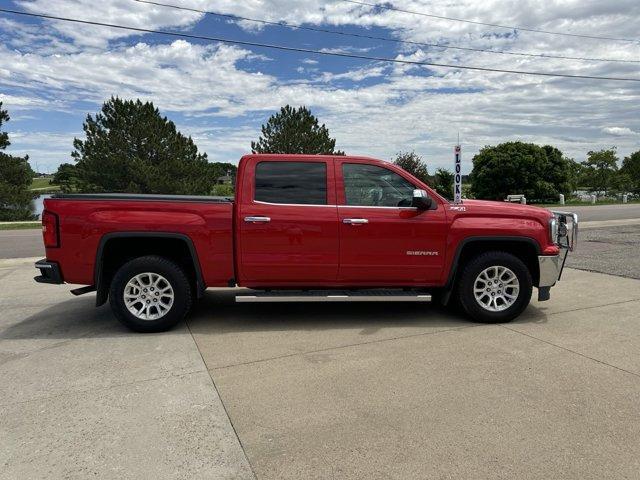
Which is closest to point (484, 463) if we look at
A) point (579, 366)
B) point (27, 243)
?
point (579, 366)

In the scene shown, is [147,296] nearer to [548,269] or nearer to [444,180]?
[548,269]

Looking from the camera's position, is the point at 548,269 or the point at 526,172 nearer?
the point at 548,269

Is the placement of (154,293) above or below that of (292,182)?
below

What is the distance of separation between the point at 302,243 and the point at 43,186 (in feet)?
146

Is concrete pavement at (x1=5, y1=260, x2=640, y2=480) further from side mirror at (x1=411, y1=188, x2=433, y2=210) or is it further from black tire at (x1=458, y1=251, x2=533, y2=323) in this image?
side mirror at (x1=411, y1=188, x2=433, y2=210)

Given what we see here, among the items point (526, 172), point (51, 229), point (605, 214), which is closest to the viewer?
point (51, 229)

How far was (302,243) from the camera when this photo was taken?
5.15 m

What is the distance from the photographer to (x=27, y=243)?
15.0m

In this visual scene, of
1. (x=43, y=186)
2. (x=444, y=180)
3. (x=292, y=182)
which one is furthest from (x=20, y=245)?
(x=43, y=186)

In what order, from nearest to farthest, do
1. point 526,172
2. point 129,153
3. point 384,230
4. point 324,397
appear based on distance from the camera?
point 324,397, point 384,230, point 129,153, point 526,172

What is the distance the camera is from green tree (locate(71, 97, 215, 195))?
35344 millimetres

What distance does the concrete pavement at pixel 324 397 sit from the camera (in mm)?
2771

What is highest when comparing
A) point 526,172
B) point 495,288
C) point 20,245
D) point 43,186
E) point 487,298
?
point 526,172

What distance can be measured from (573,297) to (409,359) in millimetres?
3494
